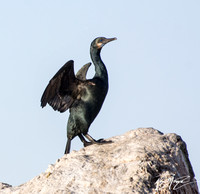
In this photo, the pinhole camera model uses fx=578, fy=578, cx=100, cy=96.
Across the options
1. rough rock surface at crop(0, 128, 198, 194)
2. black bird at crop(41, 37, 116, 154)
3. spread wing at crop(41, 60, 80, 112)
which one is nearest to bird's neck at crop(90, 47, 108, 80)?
black bird at crop(41, 37, 116, 154)

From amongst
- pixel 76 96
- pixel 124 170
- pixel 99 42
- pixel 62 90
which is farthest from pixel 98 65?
pixel 124 170

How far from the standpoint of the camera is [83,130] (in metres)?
9.98

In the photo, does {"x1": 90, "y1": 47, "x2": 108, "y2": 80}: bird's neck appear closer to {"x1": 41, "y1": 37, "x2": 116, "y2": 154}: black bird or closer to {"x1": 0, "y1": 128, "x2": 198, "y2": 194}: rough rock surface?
{"x1": 41, "y1": 37, "x2": 116, "y2": 154}: black bird

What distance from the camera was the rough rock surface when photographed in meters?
6.77

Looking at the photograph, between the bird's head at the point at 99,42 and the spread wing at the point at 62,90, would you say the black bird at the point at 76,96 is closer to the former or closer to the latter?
the spread wing at the point at 62,90

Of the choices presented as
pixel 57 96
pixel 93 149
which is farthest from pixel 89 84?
pixel 93 149

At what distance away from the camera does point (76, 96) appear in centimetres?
1030

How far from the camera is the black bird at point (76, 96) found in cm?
997

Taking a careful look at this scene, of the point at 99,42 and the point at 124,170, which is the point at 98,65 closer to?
the point at 99,42

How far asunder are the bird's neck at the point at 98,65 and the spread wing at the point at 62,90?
1.38 ft

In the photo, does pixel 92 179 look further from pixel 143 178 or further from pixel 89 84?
pixel 89 84

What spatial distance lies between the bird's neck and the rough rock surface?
255cm

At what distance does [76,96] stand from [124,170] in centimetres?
356

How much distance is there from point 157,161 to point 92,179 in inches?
33.6
